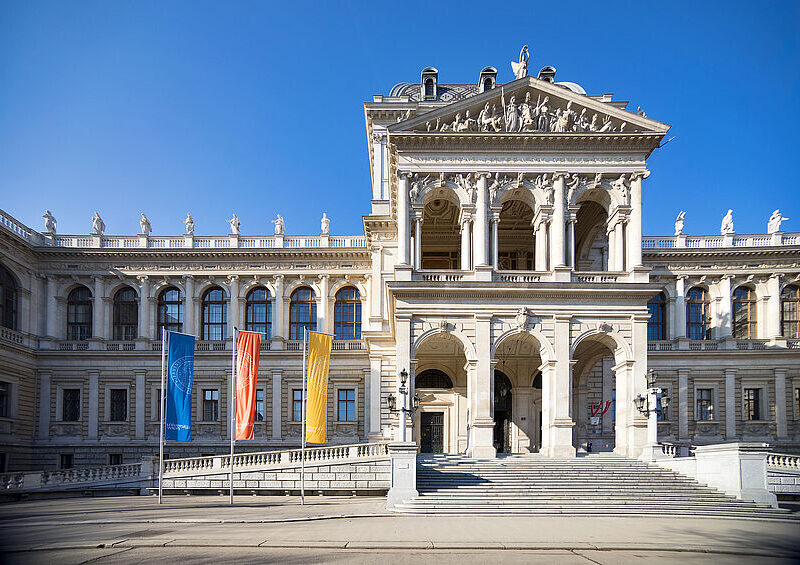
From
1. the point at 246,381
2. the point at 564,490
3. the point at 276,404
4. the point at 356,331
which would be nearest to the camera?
the point at 564,490

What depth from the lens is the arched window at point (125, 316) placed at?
47219mm

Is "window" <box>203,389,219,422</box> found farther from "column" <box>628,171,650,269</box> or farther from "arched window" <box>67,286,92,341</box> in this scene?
"column" <box>628,171,650,269</box>

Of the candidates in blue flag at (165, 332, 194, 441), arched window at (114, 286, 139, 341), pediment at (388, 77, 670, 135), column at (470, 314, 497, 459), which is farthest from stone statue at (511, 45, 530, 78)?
arched window at (114, 286, 139, 341)

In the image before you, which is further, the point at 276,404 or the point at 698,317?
the point at 698,317

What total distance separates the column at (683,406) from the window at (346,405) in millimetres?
23248

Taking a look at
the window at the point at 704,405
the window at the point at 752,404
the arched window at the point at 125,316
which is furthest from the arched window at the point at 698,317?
the arched window at the point at 125,316

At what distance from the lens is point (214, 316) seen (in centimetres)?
4744

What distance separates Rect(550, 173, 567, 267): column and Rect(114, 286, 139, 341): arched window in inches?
1247

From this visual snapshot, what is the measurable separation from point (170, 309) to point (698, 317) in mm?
39630

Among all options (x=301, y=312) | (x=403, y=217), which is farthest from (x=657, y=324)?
(x=301, y=312)

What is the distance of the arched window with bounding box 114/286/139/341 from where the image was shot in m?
47.2

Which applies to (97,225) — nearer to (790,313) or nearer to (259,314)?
(259,314)

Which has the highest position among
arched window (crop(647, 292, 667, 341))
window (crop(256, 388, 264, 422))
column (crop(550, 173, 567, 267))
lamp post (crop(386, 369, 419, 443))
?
column (crop(550, 173, 567, 267))

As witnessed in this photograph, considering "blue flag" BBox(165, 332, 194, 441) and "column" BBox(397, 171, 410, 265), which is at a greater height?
"column" BBox(397, 171, 410, 265)
